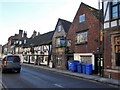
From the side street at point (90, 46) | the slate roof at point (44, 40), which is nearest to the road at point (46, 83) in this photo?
the side street at point (90, 46)

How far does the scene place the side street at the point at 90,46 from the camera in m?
11.1

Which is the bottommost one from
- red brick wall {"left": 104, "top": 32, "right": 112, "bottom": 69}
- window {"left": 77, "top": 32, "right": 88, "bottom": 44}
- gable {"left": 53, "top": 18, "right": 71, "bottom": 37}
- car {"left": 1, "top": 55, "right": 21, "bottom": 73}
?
car {"left": 1, "top": 55, "right": 21, "bottom": 73}

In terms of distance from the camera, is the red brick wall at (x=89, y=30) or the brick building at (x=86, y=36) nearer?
the brick building at (x=86, y=36)

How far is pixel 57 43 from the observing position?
70.9 feet

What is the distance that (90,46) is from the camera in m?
14.6

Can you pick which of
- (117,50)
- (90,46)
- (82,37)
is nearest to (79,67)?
(90,46)

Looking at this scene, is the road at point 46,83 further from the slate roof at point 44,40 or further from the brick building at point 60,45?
the slate roof at point 44,40

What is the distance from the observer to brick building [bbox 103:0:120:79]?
10.8m

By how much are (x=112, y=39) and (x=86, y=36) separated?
4521 mm

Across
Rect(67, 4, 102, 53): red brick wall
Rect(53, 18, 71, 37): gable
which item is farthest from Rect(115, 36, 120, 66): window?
Rect(53, 18, 71, 37): gable

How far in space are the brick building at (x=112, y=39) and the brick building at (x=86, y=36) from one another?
1.20 metres

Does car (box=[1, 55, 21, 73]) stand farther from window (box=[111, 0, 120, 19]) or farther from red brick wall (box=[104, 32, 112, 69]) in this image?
window (box=[111, 0, 120, 19])

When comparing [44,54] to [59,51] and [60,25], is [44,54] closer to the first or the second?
[59,51]

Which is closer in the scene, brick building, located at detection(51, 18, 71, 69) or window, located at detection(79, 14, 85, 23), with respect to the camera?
window, located at detection(79, 14, 85, 23)
